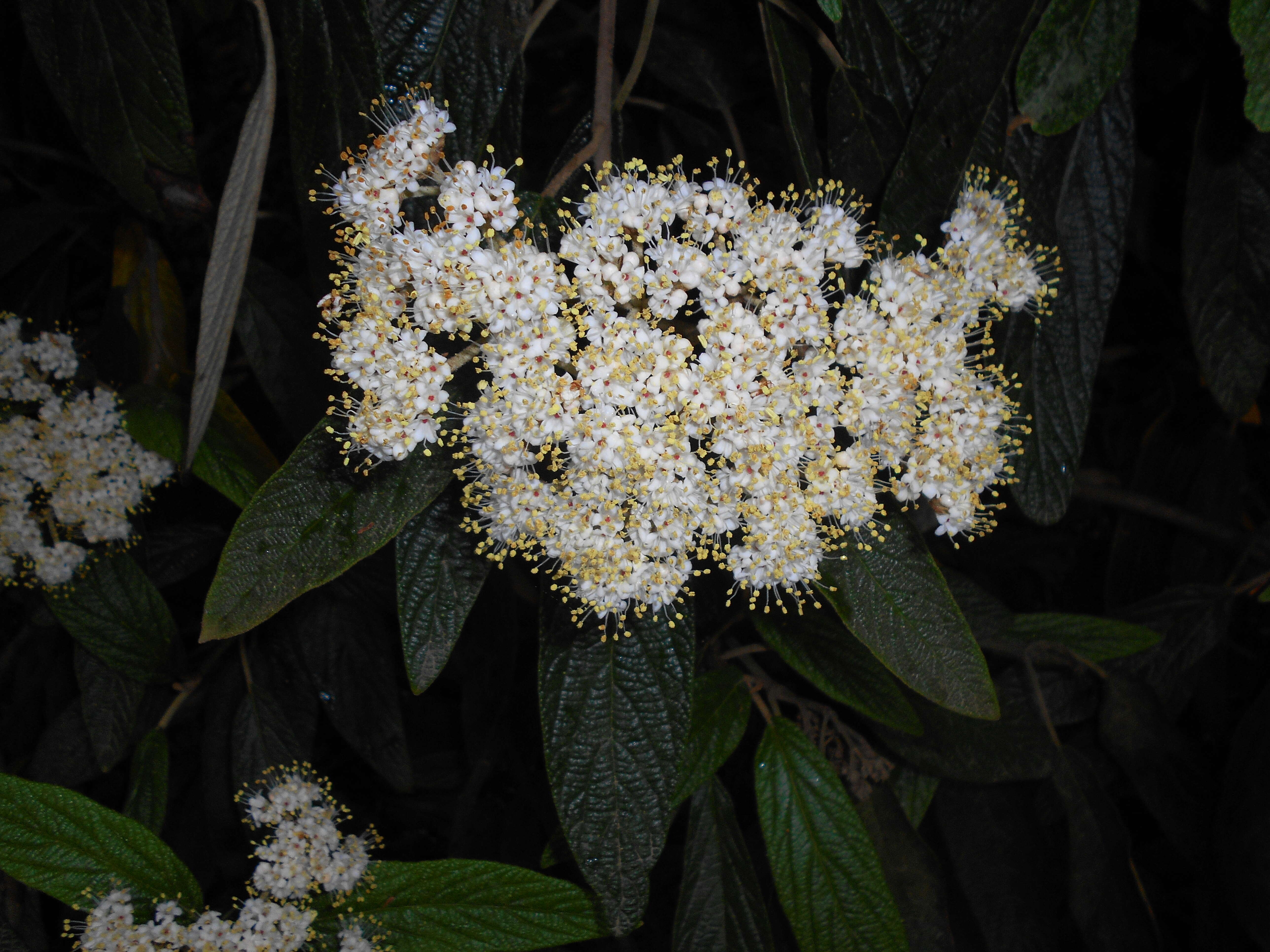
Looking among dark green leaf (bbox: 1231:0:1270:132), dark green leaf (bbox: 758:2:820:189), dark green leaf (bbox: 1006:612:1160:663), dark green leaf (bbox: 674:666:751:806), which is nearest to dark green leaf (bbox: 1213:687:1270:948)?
dark green leaf (bbox: 1006:612:1160:663)

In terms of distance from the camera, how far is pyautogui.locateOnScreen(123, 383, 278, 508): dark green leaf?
0.99 meters

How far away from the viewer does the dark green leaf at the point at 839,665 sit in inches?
38.3

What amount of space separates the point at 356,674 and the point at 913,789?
0.96 metres

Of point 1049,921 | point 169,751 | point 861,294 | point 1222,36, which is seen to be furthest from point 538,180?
point 1049,921

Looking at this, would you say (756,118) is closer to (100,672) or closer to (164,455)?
(164,455)

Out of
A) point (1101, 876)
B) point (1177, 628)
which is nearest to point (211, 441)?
point (1101, 876)

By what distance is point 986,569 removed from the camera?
1638 mm

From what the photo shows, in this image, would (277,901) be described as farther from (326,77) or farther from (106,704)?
(326,77)

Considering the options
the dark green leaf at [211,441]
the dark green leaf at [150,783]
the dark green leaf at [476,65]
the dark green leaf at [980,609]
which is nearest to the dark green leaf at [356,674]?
the dark green leaf at [150,783]

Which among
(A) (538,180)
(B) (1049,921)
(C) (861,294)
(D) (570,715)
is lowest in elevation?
(B) (1049,921)

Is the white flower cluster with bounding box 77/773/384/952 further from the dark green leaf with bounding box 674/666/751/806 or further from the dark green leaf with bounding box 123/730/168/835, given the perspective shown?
the dark green leaf with bounding box 674/666/751/806

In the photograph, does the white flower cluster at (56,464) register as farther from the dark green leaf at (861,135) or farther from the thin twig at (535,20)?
the dark green leaf at (861,135)

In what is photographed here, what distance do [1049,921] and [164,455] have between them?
1573 millimetres

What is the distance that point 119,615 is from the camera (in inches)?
45.9
